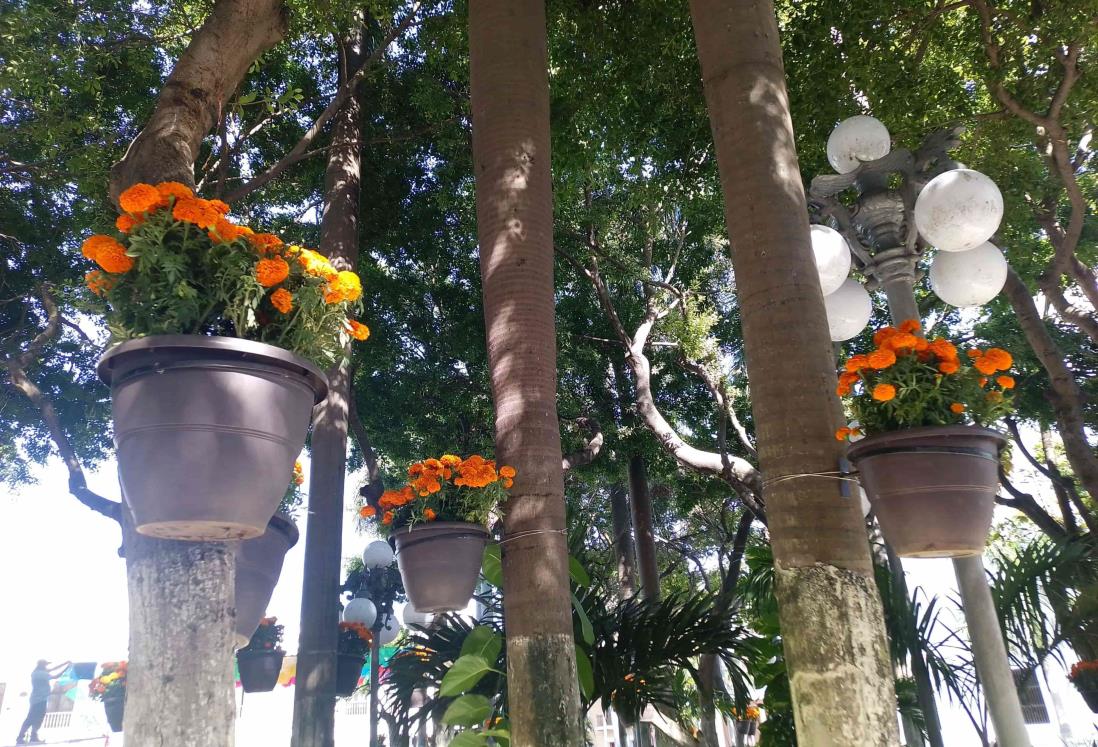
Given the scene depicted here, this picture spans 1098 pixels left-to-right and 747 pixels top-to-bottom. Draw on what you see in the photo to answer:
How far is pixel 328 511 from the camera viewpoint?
6.91 metres

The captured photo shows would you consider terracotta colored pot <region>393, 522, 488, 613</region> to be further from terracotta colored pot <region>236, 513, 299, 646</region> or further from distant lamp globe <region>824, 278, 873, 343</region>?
distant lamp globe <region>824, 278, 873, 343</region>

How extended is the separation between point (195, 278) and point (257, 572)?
4.29 feet

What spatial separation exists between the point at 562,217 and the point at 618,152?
252 cm

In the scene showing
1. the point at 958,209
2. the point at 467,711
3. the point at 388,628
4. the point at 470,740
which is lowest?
the point at 470,740

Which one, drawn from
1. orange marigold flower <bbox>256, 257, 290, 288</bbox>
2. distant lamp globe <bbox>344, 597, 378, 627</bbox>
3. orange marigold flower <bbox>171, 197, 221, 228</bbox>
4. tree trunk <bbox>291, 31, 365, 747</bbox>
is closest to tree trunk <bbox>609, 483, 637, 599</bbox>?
distant lamp globe <bbox>344, 597, 378, 627</bbox>

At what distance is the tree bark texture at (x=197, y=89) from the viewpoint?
8.18ft

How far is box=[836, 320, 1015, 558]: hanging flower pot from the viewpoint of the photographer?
2535mm

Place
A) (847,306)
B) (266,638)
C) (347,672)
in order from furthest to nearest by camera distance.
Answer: (347,672) < (266,638) < (847,306)

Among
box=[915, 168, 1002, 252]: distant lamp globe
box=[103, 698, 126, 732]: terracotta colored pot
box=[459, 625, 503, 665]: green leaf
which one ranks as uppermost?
box=[915, 168, 1002, 252]: distant lamp globe

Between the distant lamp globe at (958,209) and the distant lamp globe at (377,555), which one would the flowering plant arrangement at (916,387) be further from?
the distant lamp globe at (377,555)

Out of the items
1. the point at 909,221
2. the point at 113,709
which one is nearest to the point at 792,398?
the point at 909,221

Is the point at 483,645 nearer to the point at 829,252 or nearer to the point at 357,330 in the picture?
the point at 357,330

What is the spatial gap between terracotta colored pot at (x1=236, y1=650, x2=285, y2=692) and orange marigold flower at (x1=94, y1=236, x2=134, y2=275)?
6.52m

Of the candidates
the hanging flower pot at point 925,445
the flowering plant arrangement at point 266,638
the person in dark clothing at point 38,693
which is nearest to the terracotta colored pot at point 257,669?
the flowering plant arrangement at point 266,638
